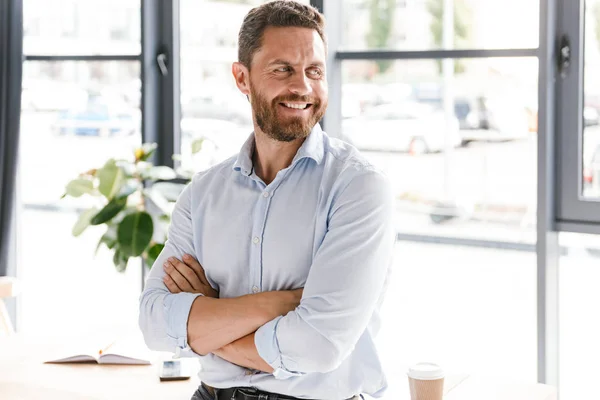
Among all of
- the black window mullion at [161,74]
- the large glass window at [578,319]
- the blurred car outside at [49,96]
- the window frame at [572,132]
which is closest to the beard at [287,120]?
the window frame at [572,132]

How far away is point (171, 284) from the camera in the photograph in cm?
200

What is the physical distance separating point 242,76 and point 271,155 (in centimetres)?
21

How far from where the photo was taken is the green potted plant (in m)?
3.36

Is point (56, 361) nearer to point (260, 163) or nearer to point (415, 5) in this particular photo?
point (260, 163)

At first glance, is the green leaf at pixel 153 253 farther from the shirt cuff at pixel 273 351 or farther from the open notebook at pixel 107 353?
the shirt cuff at pixel 273 351

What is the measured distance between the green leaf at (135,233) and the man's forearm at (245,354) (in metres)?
1.54

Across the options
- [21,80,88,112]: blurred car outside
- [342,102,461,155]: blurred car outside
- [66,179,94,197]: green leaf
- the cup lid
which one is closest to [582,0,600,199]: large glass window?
[342,102,461,155]: blurred car outside

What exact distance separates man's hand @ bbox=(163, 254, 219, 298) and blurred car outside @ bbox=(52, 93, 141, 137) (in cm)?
204

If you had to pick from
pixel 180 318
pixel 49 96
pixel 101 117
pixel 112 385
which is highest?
pixel 49 96

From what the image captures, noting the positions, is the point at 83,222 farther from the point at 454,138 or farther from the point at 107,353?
the point at 454,138

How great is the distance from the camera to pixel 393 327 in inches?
133

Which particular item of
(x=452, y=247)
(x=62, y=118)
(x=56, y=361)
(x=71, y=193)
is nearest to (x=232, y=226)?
(x=56, y=361)

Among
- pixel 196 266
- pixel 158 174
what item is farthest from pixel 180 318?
pixel 158 174

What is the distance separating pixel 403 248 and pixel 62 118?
1912 mm
